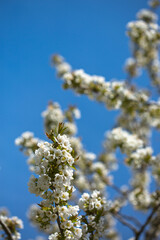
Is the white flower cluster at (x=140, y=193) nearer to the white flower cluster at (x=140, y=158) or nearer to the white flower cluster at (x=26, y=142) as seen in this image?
the white flower cluster at (x=140, y=158)

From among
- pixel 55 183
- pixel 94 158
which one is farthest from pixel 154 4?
pixel 55 183

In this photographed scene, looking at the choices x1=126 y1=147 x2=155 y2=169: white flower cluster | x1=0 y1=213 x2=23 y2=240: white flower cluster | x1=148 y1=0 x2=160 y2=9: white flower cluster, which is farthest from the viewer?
x1=148 y1=0 x2=160 y2=9: white flower cluster

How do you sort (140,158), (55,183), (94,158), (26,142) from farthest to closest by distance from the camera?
(94,158) → (26,142) → (140,158) → (55,183)

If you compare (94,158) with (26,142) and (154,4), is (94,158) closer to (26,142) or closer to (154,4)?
(26,142)

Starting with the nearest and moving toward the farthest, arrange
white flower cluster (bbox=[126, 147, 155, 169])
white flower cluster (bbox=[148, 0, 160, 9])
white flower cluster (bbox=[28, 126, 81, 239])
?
white flower cluster (bbox=[28, 126, 81, 239]) < white flower cluster (bbox=[126, 147, 155, 169]) < white flower cluster (bbox=[148, 0, 160, 9])

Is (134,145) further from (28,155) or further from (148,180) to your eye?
(148,180)

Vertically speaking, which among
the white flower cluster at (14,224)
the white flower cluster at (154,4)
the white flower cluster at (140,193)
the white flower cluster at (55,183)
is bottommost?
the white flower cluster at (55,183)

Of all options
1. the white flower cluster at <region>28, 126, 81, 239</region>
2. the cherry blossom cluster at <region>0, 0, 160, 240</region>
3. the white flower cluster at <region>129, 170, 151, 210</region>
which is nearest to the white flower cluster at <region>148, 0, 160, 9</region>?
the cherry blossom cluster at <region>0, 0, 160, 240</region>

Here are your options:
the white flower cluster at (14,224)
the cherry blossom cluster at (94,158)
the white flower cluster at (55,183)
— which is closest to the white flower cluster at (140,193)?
the cherry blossom cluster at (94,158)

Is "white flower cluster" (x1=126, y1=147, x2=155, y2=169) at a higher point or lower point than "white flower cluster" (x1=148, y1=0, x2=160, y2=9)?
lower

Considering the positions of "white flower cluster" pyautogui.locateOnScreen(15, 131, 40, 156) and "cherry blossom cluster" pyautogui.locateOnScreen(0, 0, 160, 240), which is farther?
"white flower cluster" pyautogui.locateOnScreen(15, 131, 40, 156)

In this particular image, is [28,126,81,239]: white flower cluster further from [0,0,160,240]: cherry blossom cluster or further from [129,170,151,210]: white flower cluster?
[129,170,151,210]: white flower cluster

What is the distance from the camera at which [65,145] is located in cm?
215

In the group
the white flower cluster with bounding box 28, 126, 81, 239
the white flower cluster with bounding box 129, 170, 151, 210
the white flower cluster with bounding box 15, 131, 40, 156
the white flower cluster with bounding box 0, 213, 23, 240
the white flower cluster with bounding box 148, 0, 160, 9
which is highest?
the white flower cluster with bounding box 148, 0, 160, 9
